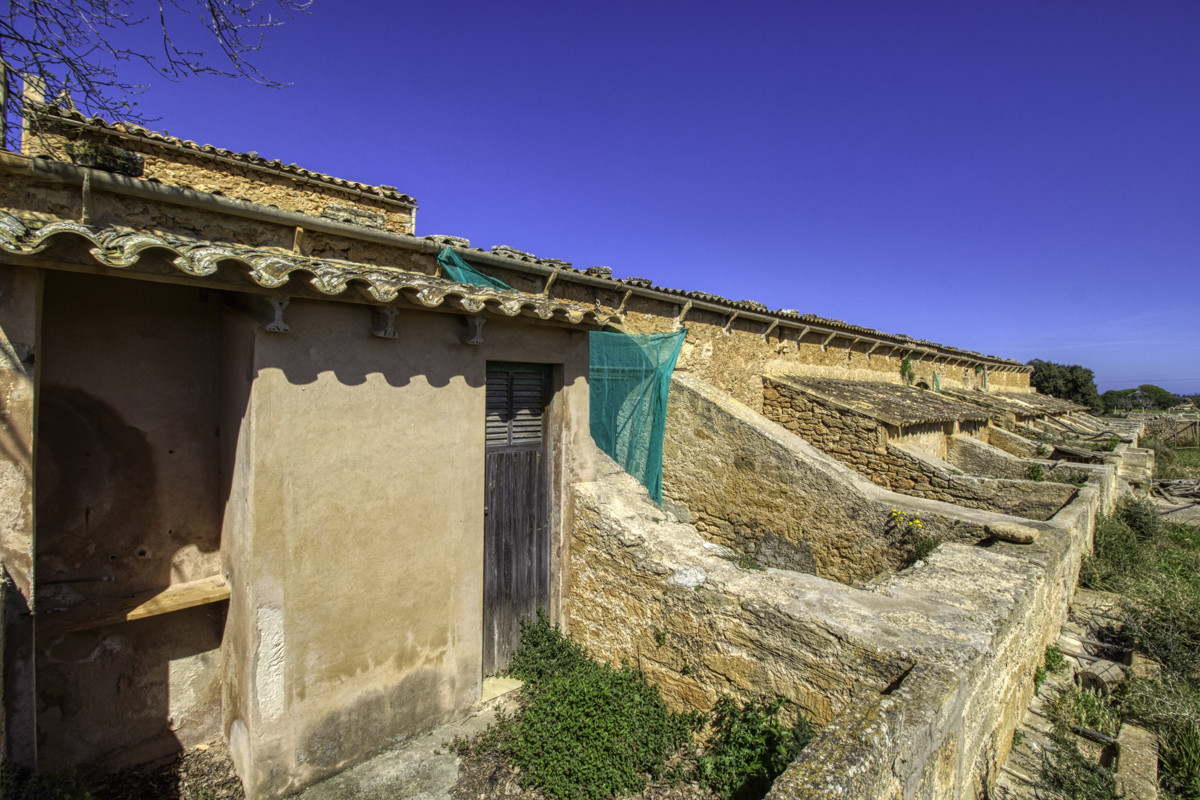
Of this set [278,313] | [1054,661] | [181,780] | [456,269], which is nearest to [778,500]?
[1054,661]

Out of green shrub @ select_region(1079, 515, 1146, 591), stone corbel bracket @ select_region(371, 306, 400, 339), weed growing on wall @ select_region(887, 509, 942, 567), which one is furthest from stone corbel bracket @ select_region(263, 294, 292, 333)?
green shrub @ select_region(1079, 515, 1146, 591)

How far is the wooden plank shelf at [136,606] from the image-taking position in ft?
10.5

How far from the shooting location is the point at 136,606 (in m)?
3.41

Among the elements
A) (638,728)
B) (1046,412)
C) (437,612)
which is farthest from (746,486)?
(1046,412)

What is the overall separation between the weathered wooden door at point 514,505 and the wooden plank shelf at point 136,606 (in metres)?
1.85

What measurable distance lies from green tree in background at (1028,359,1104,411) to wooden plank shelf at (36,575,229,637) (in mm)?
46352

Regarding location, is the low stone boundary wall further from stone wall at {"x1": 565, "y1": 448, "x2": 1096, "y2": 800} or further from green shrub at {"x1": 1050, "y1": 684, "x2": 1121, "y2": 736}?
green shrub at {"x1": 1050, "y1": 684, "x2": 1121, "y2": 736}

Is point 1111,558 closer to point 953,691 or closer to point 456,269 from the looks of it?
point 953,691

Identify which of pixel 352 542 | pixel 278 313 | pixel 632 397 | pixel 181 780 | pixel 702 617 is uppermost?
pixel 278 313

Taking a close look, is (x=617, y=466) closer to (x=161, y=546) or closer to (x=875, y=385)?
(x=161, y=546)

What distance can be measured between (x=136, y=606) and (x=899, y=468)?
8477 millimetres

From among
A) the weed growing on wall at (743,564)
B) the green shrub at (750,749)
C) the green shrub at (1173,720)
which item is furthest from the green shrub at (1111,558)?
the green shrub at (750,749)

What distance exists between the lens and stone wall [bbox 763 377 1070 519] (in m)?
7.39

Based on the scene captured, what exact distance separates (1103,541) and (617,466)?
307 inches
